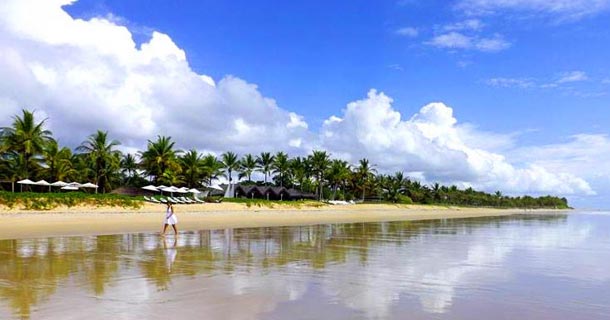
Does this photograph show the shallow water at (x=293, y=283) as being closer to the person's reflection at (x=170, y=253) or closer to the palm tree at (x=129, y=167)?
the person's reflection at (x=170, y=253)

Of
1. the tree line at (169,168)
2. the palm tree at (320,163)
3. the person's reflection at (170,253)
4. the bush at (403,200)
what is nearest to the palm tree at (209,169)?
the tree line at (169,168)

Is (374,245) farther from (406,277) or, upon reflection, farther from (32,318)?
(32,318)

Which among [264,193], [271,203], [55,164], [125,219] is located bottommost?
Result: [125,219]

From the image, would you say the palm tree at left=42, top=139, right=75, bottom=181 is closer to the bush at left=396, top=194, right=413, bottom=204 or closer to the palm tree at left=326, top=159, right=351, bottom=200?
the palm tree at left=326, top=159, right=351, bottom=200

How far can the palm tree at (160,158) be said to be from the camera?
62125 millimetres

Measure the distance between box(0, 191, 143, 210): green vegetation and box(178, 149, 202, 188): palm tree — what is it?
81.5 feet

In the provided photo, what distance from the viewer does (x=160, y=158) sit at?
61.7 m

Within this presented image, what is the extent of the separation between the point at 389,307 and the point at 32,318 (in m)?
5.69

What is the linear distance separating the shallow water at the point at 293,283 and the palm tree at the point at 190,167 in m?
48.6

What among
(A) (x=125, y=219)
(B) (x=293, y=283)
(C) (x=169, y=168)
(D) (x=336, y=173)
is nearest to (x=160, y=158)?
(C) (x=169, y=168)

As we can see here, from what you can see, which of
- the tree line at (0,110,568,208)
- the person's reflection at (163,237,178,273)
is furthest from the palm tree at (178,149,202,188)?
the person's reflection at (163,237,178,273)

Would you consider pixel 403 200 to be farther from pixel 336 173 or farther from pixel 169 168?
pixel 169 168

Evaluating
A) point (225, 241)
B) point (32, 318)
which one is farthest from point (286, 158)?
point (32, 318)

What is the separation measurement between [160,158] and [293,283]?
53655 mm
